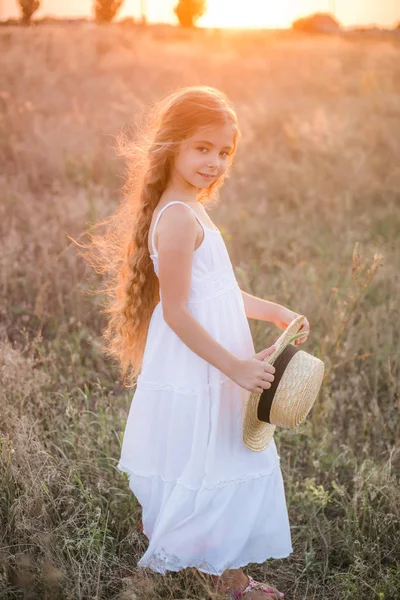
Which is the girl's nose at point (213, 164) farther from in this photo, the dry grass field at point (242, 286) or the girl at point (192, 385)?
the dry grass field at point (242, 286)

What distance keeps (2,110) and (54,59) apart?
3.24 meters

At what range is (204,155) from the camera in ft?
6.73

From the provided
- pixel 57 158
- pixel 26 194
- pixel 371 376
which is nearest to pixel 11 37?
pixel 57 158

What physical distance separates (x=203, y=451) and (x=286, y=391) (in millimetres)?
377

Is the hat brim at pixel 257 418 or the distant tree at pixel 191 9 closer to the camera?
the hat brim at pixel 257 418

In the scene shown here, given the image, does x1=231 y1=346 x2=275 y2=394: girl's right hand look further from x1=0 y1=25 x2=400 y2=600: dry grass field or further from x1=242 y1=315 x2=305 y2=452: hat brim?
x1=0 y1=25 x2=400 y2=600: dry grass field

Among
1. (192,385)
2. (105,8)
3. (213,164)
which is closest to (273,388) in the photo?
(192,385)

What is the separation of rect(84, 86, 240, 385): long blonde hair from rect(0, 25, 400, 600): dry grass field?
511 millimetres

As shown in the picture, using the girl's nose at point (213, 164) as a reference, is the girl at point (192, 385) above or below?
below

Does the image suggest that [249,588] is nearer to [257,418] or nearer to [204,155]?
[257,418]

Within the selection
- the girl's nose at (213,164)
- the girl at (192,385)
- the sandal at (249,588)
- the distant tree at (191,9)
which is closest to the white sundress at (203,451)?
the girl at (192,385)

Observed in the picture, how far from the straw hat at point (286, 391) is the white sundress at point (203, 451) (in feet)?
0.44

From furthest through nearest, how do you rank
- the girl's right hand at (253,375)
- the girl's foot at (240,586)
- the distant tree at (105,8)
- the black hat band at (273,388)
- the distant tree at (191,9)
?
the distant tree at (105,8) < the distant tree at (191,9) < the girl's foot at (240,586) < the black hat band at (273,388) < the girl's right hand at (253,375)

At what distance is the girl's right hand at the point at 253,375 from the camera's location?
1.86 meters
